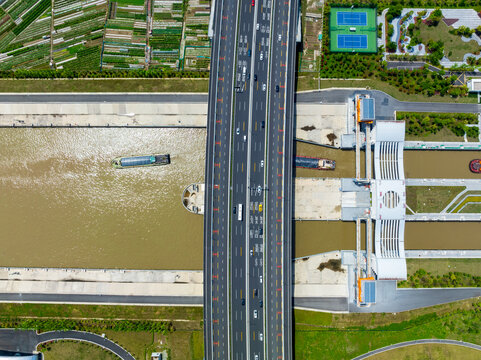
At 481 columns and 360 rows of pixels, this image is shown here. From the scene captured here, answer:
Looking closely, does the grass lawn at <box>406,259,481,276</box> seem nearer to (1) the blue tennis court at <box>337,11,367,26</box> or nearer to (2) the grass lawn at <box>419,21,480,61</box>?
(2) the grass lawn at <box>419,21,480,61</box>

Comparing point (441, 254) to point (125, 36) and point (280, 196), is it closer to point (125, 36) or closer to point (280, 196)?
point (280, 196)

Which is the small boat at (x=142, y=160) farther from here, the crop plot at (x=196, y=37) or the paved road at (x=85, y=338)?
the paved road at (x=85, y=338)

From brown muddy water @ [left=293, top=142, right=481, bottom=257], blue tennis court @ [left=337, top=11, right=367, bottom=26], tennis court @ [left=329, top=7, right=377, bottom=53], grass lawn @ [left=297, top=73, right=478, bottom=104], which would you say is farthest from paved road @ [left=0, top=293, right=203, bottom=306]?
blue tennis court @ [left=337, top=11, right=367, bottom=26]

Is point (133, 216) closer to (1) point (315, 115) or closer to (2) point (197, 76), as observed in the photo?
(2) point (197, 76)

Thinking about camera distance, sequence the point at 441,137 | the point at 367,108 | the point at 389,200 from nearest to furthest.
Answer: the point at 389,200 < the point at 367,108 < the point at 441,137

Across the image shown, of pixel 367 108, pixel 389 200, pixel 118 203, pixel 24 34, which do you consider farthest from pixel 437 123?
pixel 24 34
